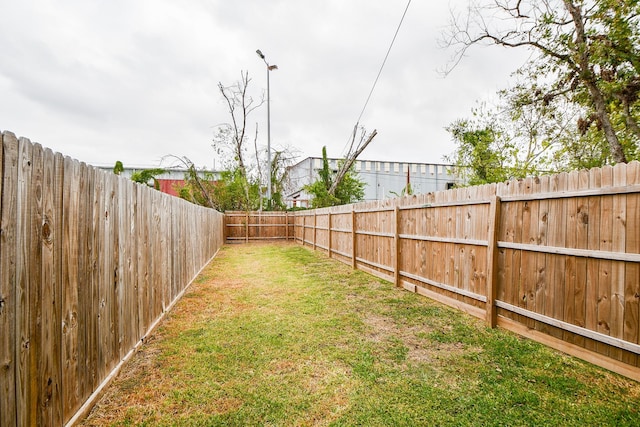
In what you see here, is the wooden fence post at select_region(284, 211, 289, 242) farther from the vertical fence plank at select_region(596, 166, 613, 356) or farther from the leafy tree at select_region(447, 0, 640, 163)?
the vertical fence plank at select_region(596, 166, 613, 356)

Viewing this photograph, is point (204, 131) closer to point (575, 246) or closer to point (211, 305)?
point (211, 305)

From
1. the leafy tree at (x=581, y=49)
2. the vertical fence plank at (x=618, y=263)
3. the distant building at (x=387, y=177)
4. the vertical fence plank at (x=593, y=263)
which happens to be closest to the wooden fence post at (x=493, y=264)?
the vertical fence plank at (x=593, y=263)

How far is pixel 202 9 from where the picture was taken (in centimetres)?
895

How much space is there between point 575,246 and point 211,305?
173 inches

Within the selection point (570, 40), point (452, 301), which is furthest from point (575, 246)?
point (570, 40)

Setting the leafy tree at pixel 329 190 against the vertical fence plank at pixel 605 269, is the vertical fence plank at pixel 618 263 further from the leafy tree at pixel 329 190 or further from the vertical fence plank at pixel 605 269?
the leafy tree at pixel 329 190

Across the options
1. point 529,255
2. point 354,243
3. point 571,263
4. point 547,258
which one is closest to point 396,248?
point 354,243

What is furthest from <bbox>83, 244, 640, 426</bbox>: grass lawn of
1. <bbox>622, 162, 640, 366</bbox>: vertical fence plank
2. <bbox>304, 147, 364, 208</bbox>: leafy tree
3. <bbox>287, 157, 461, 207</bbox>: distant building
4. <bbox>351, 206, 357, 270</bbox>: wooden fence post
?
<bbox>287, 157, 461, 207</bbox>: distant building

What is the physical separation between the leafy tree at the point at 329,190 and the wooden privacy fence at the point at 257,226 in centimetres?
188

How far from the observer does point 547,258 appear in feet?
9.48

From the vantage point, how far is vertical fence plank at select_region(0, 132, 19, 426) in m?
1.18

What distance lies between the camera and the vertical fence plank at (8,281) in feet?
3.86

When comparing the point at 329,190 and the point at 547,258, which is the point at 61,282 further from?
the point at 329,190

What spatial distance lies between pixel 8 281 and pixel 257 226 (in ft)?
47.2
